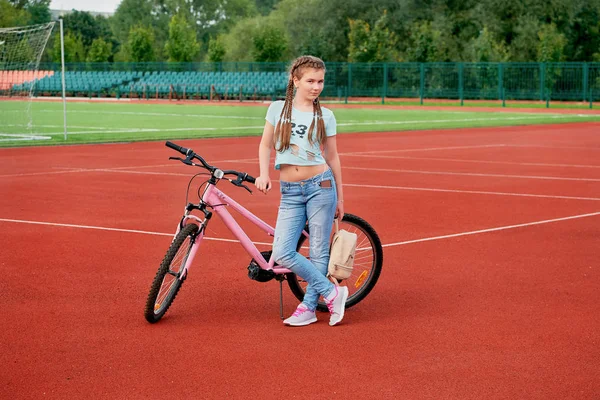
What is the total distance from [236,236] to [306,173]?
682 millimetres

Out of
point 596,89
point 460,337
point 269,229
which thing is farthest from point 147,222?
point 596,89

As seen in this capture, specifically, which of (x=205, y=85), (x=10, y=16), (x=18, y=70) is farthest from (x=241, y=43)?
(x=18, y=70)

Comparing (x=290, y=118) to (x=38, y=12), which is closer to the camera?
(x=290, y=118)

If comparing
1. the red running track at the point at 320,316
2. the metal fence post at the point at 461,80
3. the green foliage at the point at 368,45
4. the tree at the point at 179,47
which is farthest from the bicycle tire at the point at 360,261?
the tree at the point at 179,47

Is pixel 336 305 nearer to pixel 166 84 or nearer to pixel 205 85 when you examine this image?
pixel 205 85

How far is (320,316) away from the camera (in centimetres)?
702

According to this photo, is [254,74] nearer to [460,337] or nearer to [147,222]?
[147,222]

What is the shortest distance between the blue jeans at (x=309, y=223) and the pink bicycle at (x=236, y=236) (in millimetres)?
170

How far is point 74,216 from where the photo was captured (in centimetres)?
1169

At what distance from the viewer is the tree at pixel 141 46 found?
72812 mm

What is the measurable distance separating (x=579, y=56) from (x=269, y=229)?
2527 inches

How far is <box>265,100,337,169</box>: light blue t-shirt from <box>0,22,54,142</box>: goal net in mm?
18626

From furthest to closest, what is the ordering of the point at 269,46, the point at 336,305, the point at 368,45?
the point at 269,46 → the point at 368,45 → the point at 336,305

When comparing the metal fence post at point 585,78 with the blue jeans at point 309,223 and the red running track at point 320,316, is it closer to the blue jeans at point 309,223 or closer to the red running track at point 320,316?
the red running track at point 320,316
